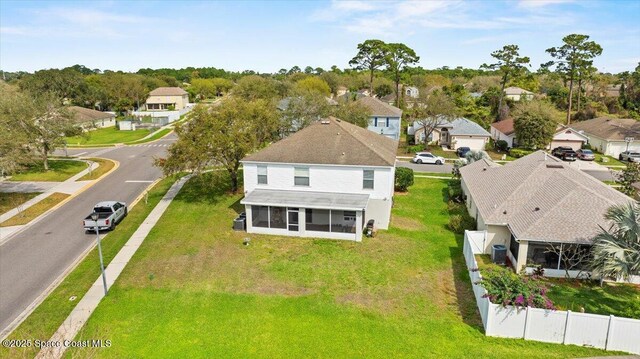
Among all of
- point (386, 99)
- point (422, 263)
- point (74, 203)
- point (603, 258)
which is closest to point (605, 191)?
point (603, 258)

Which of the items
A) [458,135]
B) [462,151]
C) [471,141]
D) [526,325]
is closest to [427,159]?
[462,151]

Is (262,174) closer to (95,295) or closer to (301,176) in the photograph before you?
(301,176)

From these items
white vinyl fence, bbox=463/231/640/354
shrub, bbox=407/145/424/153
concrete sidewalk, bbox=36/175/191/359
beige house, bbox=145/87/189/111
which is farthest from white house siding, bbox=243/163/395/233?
beige house, bbox=145/87/189/111

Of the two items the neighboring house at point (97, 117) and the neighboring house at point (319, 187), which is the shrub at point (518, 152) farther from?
the neighboring house at point (97, 117)

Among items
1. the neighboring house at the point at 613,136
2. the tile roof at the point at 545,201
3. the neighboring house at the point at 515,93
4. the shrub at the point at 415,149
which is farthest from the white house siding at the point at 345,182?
the neighboring house at the point at 515,93

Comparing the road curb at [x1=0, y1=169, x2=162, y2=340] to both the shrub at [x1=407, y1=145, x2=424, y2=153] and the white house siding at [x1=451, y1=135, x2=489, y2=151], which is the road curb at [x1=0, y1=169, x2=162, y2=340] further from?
the white house siding at [x1=451, y1=135, x2=489, y2=151]

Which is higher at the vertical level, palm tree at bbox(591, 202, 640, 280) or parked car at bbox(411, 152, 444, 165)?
palm tree at bbox(591, 202, 640, 280)

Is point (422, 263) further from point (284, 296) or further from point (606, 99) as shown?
point (606, 99)
